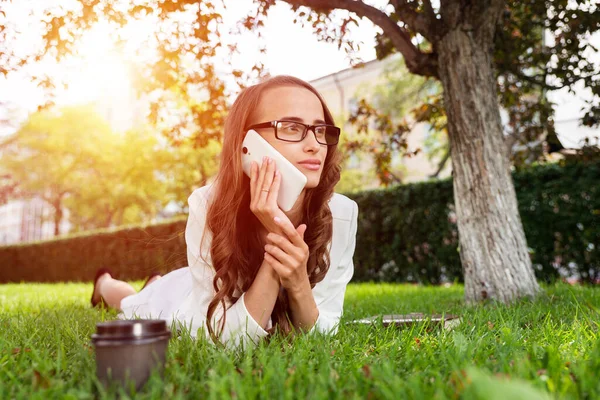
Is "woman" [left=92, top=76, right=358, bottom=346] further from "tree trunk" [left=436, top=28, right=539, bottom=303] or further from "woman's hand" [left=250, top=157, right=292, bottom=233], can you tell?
"tree trunk" [left=436, top=28, right=539, bottom=303]

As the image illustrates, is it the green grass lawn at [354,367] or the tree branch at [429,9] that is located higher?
the tree branch at [429,9]

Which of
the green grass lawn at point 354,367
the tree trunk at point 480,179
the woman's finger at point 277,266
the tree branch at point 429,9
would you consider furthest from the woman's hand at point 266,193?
the tree branch at point 429,9

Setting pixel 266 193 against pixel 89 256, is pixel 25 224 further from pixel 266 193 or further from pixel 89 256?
pixel 266 193

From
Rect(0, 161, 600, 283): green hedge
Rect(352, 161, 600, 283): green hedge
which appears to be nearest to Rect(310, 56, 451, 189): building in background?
Rect(0, 161, 600, 283): green hedge

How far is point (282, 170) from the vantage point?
2375 millimetres

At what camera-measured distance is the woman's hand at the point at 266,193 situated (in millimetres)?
2291

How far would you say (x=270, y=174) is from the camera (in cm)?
233

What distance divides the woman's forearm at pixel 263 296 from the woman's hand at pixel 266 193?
0.23 meters

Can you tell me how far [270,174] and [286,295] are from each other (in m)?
0.77

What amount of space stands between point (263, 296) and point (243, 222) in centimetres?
54

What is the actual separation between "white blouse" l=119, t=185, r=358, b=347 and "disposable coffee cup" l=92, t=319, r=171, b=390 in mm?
601

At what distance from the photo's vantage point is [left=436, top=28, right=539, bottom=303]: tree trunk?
4.25 m

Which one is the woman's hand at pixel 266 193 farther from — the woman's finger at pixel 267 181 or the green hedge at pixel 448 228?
the green hedge at pixel 448 228

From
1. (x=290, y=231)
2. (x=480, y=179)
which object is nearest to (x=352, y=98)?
(x=480, y=179)
